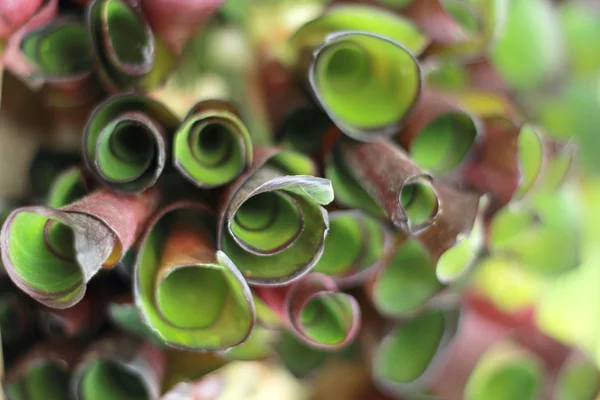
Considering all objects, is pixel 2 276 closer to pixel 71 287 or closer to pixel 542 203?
pixel 71 287

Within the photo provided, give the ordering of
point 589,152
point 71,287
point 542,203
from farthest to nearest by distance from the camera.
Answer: point 589,152, point 542,203, point 71,287

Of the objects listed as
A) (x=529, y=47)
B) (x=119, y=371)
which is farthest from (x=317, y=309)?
(x=529, y=47)

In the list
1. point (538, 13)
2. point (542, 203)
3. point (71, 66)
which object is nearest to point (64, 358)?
point (71, 66)

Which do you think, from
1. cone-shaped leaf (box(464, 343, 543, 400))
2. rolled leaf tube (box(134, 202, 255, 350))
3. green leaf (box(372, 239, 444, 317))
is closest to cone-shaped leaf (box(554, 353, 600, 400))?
cone-shaped leaf (box(464, 343, 543, 400))

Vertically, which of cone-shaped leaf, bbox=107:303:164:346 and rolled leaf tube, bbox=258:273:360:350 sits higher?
rolled leaf tube, bbox=258:273:360:350

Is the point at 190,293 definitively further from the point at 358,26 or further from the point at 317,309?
the point at 358,26

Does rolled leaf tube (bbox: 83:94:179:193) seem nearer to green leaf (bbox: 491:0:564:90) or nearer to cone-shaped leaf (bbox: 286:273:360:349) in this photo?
cone-shaped leaf (bbox: 286:273:360:349)

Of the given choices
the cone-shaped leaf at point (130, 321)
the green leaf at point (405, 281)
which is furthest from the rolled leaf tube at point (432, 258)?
the cone-shaped leaf at point (130, 321)
